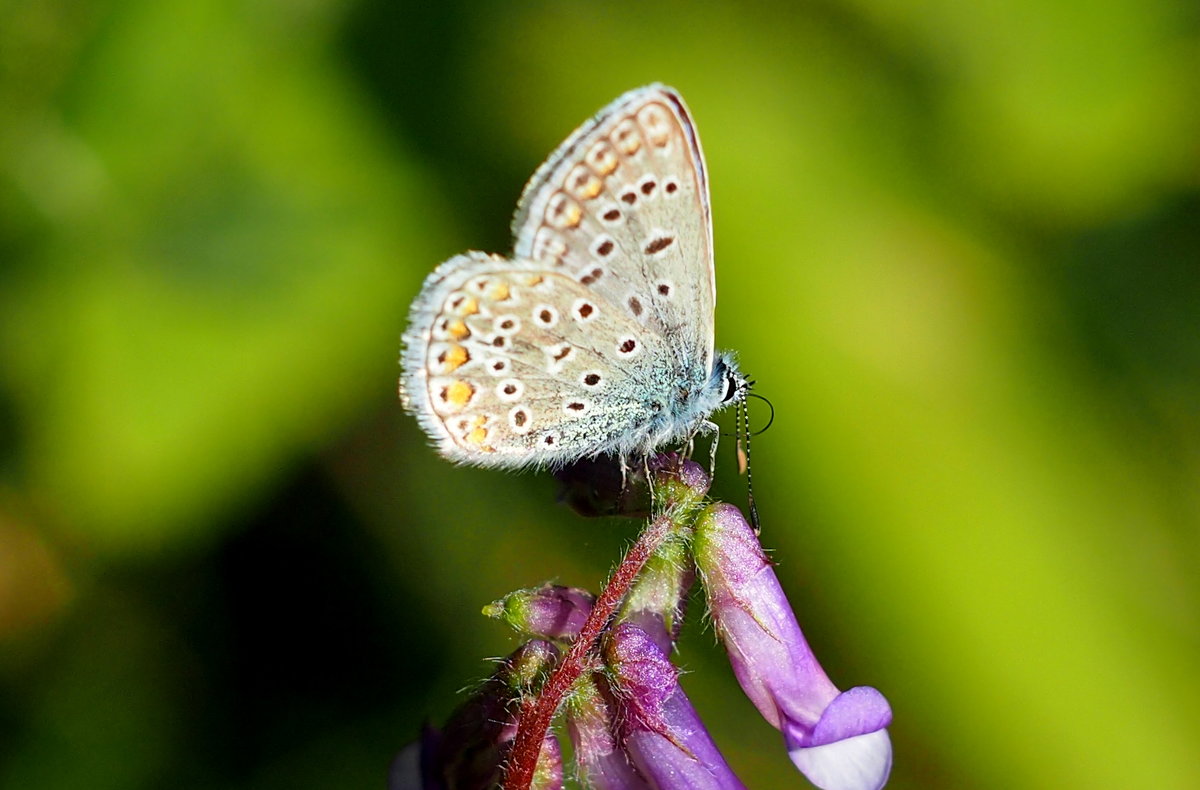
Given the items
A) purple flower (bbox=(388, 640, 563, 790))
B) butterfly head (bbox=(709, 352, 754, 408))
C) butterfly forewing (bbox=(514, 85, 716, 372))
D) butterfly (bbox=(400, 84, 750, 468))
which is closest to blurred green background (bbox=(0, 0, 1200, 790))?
butterfly head (bbox=(709, 352, 754, 408))

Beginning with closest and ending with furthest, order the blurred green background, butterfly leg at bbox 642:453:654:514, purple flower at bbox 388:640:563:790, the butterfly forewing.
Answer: purple flower at bbox 388:640:563:790 → butterfly leg at bbox 642:453:654:514 → the butterfly forewing → the blurred green background

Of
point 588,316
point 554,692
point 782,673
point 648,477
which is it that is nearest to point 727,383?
point 588,316

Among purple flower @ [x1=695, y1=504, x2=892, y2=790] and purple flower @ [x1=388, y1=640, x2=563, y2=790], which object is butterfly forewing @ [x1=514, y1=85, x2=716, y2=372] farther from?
A: purple flower @ [x1=388, y1=640, x2=563, y2=790]

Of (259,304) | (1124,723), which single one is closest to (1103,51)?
(1124,723)

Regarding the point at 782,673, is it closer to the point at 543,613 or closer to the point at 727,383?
the point at 543,613

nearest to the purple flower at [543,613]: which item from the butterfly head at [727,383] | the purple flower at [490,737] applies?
the purple flower at [490,737]

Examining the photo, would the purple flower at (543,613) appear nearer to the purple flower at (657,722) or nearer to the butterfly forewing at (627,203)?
the purple flower at (657,722)
